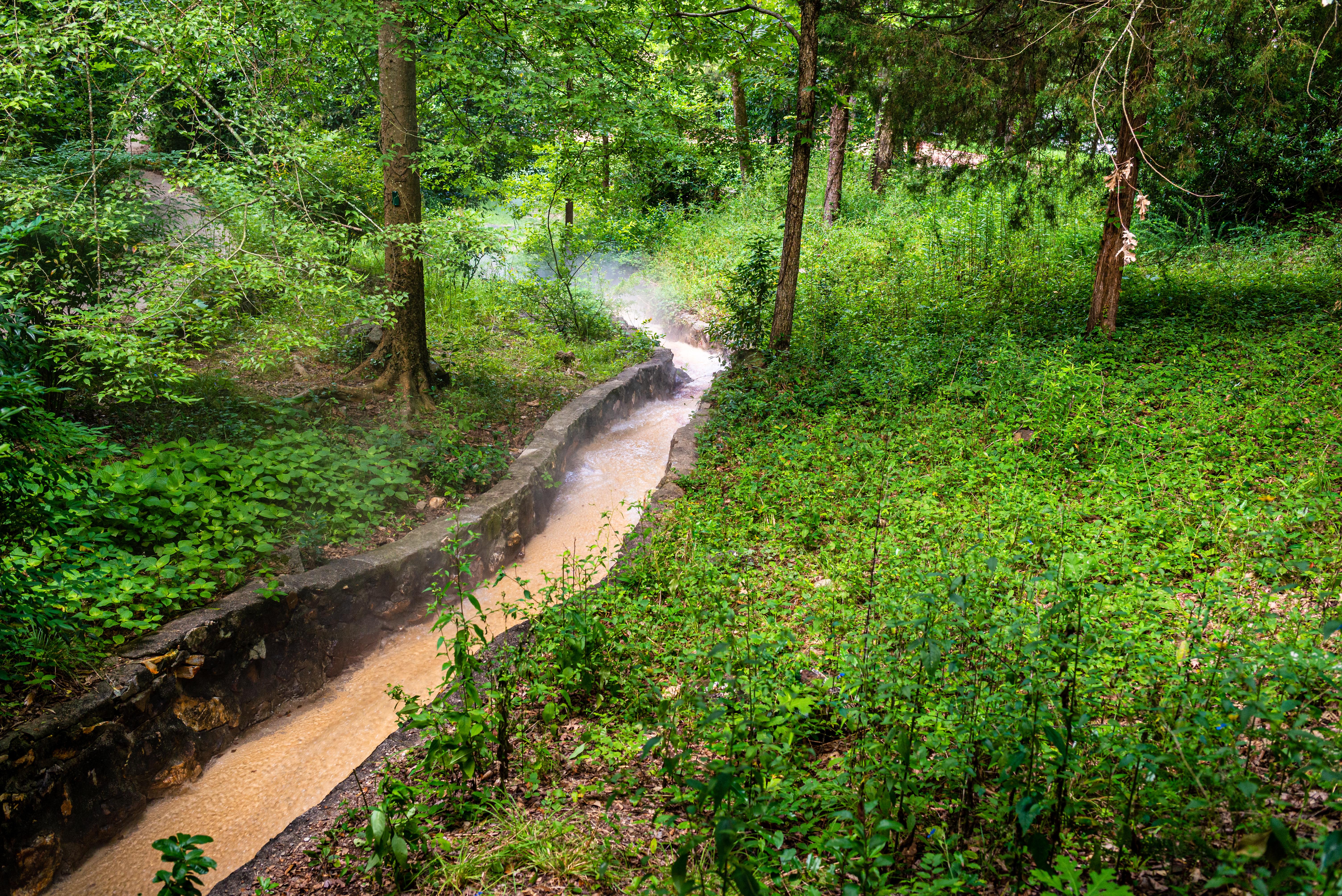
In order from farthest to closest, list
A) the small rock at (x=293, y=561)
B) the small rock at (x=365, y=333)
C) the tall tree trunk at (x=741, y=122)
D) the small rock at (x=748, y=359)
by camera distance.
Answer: the small rock at (x=748, y=359)
the small rock at (x=365, y=333)
the tall tree trunk at (x=741, y=122)
the small rock at (x=293, y=561)

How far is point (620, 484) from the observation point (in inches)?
335

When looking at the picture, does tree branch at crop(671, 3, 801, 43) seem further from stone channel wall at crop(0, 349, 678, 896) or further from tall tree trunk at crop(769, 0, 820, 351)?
stone channel wall at crop(0, 349, 678, 896)

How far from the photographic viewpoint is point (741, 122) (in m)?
19.2

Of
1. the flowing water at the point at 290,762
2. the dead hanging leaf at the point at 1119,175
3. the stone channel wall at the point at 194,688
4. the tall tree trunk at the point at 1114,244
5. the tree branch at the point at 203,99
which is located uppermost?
the tree branch at the point at 203,99

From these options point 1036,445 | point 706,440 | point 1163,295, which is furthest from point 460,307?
point 1163,295

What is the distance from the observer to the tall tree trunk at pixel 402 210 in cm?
702

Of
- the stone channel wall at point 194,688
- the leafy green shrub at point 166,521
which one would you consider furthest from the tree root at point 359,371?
the stone channel wall at point 194,688


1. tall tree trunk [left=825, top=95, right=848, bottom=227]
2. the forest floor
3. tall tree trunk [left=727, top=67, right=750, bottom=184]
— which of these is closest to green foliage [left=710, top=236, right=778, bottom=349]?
tall tree trunk [left=727, top=67, right=750, bottom=184]

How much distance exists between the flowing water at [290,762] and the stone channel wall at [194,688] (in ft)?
0.29

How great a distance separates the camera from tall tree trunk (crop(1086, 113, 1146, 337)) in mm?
6855

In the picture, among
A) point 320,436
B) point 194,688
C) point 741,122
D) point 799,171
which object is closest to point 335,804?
point 194,688

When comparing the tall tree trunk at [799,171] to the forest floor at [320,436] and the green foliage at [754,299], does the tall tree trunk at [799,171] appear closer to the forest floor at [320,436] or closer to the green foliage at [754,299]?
→ the green foliage at [754,299]

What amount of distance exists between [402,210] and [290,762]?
534 centimetres

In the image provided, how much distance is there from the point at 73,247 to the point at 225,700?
3.64 m
